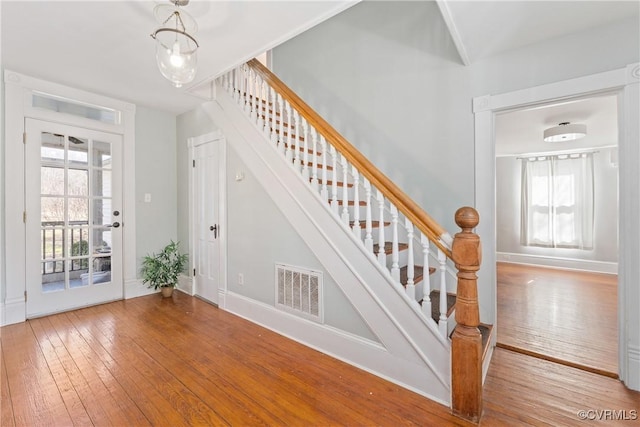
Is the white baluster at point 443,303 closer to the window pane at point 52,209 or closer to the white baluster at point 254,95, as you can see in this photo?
the white baluster at point 254,95

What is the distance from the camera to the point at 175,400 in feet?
5.40

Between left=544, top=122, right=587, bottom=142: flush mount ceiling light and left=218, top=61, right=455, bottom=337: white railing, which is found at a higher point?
left=544, top=122, right=587, bottom=142: flush mount ceiling light

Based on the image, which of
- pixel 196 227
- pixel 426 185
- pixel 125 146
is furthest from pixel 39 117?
pixel 426 185

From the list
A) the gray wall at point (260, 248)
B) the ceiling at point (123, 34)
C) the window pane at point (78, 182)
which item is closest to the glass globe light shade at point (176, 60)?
the ceiling at point (123, 34)

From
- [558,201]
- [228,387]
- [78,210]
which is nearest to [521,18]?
[228,387]

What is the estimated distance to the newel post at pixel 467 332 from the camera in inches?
60.0

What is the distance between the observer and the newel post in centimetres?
152

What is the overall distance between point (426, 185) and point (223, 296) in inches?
96.6

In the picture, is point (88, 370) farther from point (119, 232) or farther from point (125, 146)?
point (125, 146)

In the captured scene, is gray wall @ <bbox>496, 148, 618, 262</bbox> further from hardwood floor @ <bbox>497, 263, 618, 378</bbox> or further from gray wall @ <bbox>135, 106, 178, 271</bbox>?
gray wall @ <bbox>135, 106, 178, 271</bbox>

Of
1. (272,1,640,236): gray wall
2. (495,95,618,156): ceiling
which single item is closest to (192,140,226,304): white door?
(272,1,640,236): gray wall

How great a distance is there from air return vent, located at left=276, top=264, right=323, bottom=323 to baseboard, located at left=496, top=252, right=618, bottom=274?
5.36 meters

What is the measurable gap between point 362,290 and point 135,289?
10.2ft

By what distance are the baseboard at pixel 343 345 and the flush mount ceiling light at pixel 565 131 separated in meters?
3.96
